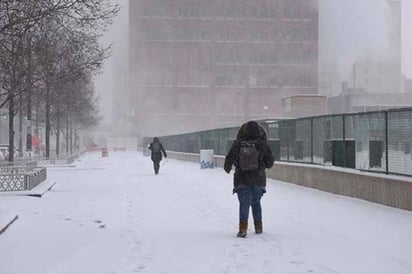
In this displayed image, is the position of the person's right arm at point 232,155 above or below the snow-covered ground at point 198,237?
above

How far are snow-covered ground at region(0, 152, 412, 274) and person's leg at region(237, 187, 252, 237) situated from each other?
0.20 m

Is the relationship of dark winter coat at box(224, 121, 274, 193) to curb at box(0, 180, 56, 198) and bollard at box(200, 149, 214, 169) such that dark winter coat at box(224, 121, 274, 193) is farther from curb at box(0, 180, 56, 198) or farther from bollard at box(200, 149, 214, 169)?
bollard at box(200, 149, 214, 169)

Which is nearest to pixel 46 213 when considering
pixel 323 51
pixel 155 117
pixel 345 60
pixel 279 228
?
pixel 279 228

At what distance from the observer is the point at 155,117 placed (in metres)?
91.2

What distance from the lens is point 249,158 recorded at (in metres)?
9.98

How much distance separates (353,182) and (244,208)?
6064mm

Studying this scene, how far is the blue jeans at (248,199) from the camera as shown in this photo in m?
9.95

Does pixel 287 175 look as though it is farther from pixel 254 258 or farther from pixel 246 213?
pixel 254 258

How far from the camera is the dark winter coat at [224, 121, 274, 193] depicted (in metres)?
10.0

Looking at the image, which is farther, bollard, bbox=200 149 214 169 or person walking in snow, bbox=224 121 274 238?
bollard, bbox=200 149 214 169

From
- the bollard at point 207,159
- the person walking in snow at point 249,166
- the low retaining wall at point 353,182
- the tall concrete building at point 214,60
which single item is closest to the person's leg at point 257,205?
the person walking in snow at point 249,166

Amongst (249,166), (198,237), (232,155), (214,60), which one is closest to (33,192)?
(198,237)

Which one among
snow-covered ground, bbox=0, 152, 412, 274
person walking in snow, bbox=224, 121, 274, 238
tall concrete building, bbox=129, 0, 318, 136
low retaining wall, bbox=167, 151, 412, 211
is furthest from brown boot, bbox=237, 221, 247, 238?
tall concrete building, bbox=129, 0, 318, 136

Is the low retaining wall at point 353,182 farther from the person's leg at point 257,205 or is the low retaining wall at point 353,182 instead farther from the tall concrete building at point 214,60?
the tall concrete building at point 214,60
